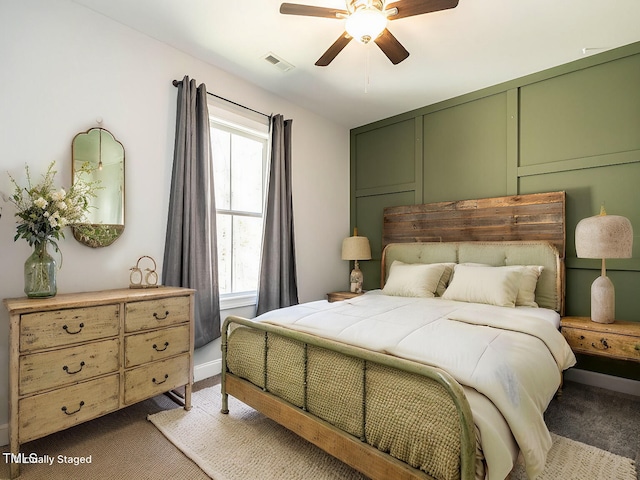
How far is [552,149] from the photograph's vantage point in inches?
122

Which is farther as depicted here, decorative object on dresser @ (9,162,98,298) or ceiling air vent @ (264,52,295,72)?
ceiling air vent @ (264,52,295,72)

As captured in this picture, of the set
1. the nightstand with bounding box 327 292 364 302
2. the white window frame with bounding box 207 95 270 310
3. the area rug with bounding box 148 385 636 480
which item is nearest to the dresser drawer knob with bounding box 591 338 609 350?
the area rug with bounding box 148 385 636 480

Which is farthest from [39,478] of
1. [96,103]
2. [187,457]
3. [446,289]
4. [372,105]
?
[372,105]

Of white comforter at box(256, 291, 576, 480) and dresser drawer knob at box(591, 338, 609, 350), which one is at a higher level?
white comforter at box(256, 291, 576, 480)

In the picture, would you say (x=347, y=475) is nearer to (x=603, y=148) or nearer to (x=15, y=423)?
(x=15, y=423)

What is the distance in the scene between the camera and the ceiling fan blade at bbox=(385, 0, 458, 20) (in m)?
1.86

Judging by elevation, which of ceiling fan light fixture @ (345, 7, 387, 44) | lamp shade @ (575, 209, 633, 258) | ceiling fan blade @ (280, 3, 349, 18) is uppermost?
ceiling fan blade @ (280, 3, 349, 18)

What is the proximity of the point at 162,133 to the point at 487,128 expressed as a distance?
3.13 meters

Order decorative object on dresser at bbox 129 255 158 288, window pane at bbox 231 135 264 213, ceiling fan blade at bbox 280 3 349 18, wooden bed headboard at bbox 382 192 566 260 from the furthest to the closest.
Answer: window pane at bbox 231 135 264 213
wooden bed headboard at bbox 382 192 566 260
decorative object on dresser at bbox 129 255 158 288
ceiling fan blade at bbox 280 3 349 18

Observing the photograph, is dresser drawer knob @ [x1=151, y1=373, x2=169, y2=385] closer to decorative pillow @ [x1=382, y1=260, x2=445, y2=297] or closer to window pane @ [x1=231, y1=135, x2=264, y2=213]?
window pane @ [x1=231, y1=135, x2=264, y2=213]

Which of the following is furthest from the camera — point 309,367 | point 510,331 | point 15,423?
point 510,331

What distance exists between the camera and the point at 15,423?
64.0 inches

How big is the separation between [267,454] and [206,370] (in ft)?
4.36

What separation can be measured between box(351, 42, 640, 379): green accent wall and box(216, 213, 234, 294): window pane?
2046 mm
